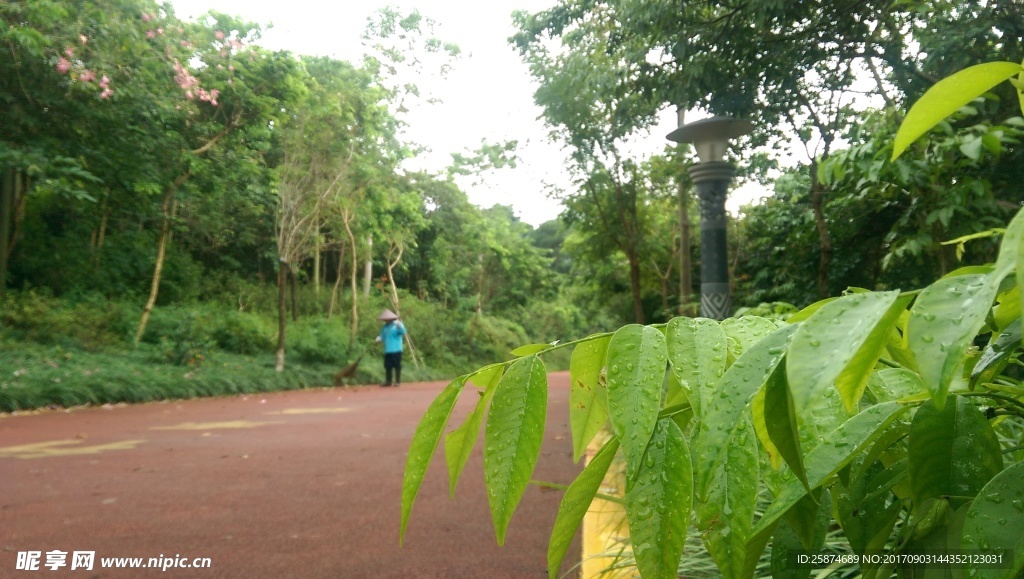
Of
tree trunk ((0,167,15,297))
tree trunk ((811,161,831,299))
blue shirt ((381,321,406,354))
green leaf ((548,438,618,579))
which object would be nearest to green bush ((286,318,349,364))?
blue shirt ((381,321,406,354))

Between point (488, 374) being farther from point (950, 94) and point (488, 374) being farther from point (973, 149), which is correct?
point (973, 149)

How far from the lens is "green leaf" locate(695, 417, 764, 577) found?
1.90 ft

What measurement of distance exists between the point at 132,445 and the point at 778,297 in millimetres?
6871

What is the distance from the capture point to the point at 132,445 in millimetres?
5762

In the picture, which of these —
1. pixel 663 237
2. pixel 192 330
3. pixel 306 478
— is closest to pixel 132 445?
pixel 306 478

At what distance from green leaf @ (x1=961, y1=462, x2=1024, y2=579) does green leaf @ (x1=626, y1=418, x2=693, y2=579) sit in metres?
0.23

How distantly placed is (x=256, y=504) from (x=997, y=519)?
3653mm

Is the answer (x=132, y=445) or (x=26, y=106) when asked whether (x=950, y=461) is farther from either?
(x=26, y=106)

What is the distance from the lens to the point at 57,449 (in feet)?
17.9

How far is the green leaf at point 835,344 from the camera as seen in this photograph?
1.40 feet

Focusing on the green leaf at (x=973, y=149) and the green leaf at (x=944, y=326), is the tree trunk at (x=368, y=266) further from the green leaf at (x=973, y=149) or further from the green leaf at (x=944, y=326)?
the green leaf at (x=944, y=326)

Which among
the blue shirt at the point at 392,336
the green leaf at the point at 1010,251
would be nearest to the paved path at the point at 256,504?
the green leaf at the point at 1010,251

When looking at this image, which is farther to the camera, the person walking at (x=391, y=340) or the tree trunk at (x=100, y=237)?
the tree trunk at (x=100, y=237)

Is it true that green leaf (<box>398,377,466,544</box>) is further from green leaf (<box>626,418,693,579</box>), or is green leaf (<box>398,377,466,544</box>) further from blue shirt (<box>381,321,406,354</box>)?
blue shirt (<box>381,321,406,354</box>)
